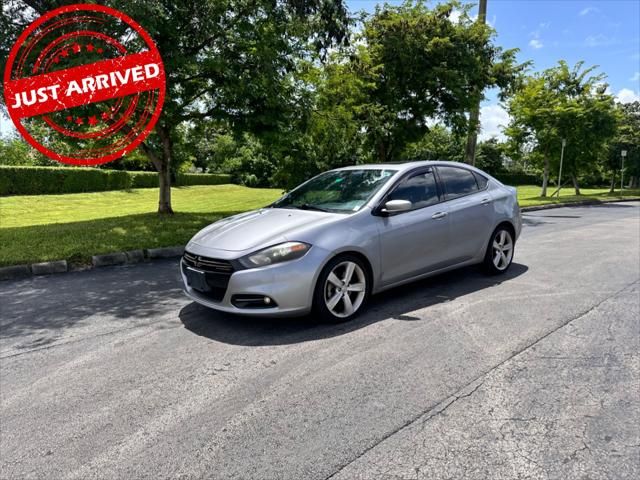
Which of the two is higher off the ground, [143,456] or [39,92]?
[39,92]

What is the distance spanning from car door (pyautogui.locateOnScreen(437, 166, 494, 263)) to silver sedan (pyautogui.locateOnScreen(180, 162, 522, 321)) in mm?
13

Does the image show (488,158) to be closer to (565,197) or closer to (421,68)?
(565,197)

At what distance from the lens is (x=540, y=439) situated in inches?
94.5

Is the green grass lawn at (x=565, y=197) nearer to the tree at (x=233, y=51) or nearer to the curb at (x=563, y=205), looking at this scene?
the curb at (x=563, y=205)

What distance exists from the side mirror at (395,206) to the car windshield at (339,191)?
25 cm

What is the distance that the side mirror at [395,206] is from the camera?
14.4 feet

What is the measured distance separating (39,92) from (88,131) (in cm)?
194

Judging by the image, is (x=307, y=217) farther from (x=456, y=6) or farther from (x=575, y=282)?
(x=456, y=6)

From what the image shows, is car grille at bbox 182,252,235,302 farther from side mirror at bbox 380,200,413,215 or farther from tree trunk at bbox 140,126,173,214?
tree trunk at bbox 140,126,173,214

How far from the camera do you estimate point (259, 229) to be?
4.22 metres

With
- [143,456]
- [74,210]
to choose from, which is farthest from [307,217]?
[74,210]

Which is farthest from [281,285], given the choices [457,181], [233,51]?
[233,51]

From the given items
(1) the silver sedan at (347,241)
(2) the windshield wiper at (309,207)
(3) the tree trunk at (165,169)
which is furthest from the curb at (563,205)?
(2) the windshield wiper at (309,207)

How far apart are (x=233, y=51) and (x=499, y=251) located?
6.89 metres
